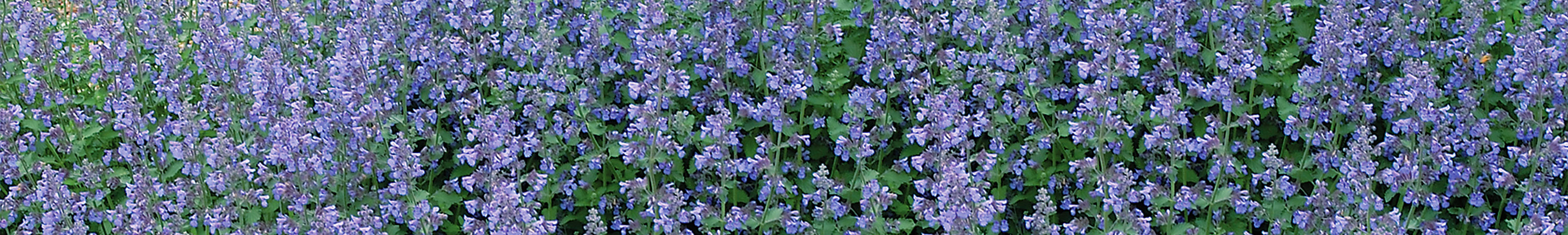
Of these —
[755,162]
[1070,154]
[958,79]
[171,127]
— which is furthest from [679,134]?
[171,127]

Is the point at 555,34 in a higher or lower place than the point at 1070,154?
higher

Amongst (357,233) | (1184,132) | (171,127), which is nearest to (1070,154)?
(1184,132)

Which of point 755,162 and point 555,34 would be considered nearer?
point 755,162

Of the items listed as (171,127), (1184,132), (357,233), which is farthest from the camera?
(171,127)

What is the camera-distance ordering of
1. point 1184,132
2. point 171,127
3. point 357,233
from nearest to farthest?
point 357,233 → point 1184,132 → point 171,127

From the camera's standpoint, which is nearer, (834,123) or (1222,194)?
(1222,194)

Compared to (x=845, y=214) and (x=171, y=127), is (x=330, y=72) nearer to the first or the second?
(x=171, y=127)
